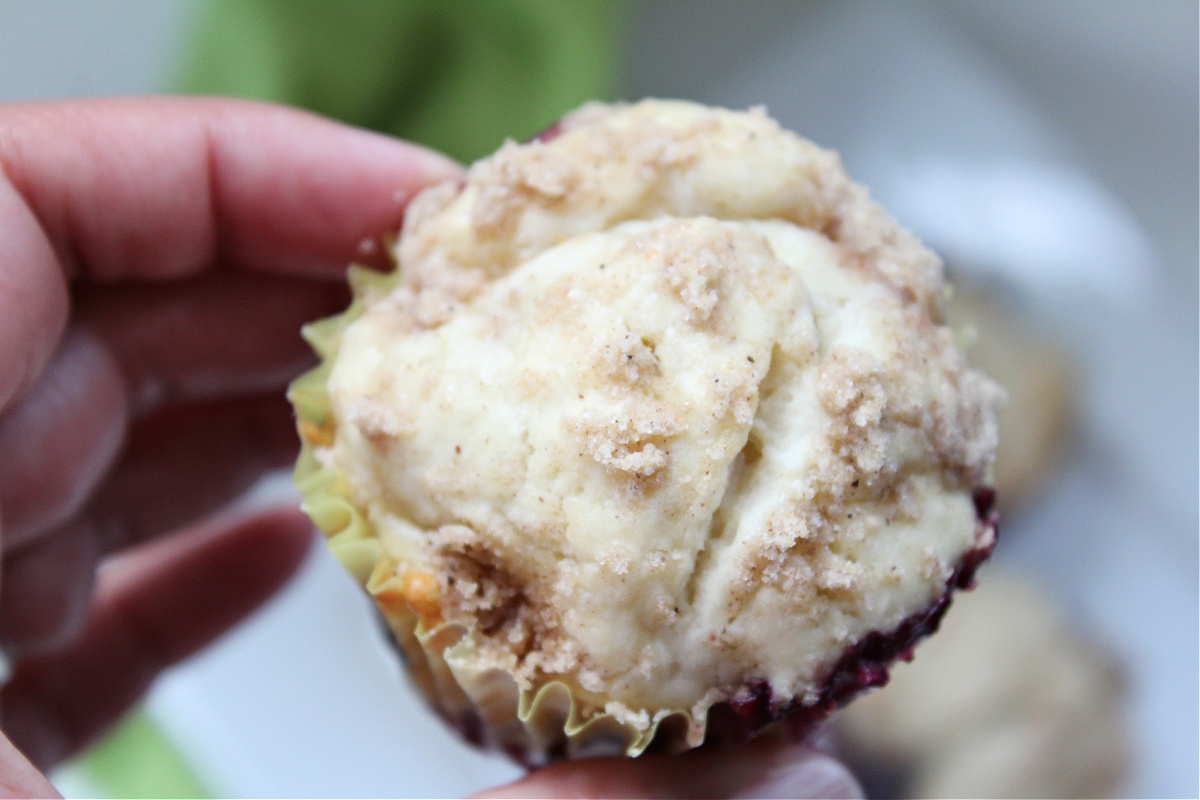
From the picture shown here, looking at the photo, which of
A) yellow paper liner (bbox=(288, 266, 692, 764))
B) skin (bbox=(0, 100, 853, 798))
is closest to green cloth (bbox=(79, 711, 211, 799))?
skin (bbox=(0, 100, 853, 798))

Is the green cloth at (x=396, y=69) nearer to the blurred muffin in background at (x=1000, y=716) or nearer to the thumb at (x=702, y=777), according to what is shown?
the thumb at (x=702, y=777)

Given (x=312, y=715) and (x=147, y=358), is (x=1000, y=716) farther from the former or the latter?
(x=147, y=358)

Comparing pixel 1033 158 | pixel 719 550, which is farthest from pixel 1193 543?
pixel 719 550

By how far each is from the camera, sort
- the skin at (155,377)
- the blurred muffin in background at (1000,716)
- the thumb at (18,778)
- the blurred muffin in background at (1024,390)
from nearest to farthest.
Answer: the thumb at (18,778), the skin at (155,377), the blurred muffin in background at (1000,716), the blurred muffin in background at (1024,390)

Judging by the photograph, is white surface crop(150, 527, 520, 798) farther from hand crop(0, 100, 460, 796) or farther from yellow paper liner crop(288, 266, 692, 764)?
yellow paper liner crop(288, 266, 692, 764)

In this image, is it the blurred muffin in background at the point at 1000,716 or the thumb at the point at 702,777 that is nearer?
the thumb at the point at 702,777

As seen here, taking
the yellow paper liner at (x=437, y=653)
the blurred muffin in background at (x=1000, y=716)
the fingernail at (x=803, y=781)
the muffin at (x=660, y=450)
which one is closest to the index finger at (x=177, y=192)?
the yellow paper liner at (x=437, y=653)

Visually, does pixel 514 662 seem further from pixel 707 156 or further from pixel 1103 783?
pixel 1103 783
